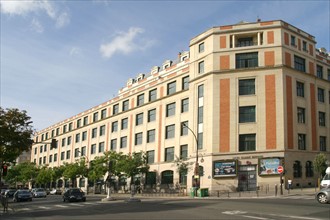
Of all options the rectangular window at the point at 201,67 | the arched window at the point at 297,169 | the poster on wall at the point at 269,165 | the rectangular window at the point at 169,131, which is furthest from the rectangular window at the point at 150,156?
the arched window at the point at 297,169

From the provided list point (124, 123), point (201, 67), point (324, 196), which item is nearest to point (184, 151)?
point (201, 67)

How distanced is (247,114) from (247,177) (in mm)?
7862

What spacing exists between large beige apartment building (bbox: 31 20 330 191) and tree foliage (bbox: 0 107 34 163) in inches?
717

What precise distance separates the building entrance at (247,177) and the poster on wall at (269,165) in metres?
1.13

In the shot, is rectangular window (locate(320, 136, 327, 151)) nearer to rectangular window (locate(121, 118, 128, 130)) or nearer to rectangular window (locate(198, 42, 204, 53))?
rectangular window (locate(198, 42, 204, 53))

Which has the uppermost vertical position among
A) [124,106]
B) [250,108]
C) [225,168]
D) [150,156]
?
[124,106]

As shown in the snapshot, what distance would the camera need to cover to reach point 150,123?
66.6 meters

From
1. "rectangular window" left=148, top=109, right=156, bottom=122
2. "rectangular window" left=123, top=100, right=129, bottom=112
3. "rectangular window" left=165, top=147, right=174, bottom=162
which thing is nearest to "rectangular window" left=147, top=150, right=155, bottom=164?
"rectangular window" left=165, top=147, right=174, bottom=162

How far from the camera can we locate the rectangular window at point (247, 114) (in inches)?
1949

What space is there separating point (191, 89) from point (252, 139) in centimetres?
1191

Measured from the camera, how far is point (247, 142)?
4912 centimetres

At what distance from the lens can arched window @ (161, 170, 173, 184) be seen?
59656 millimetres

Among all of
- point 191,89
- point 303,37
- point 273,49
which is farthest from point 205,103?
point 303,37

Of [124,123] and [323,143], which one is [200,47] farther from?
[124,123]
